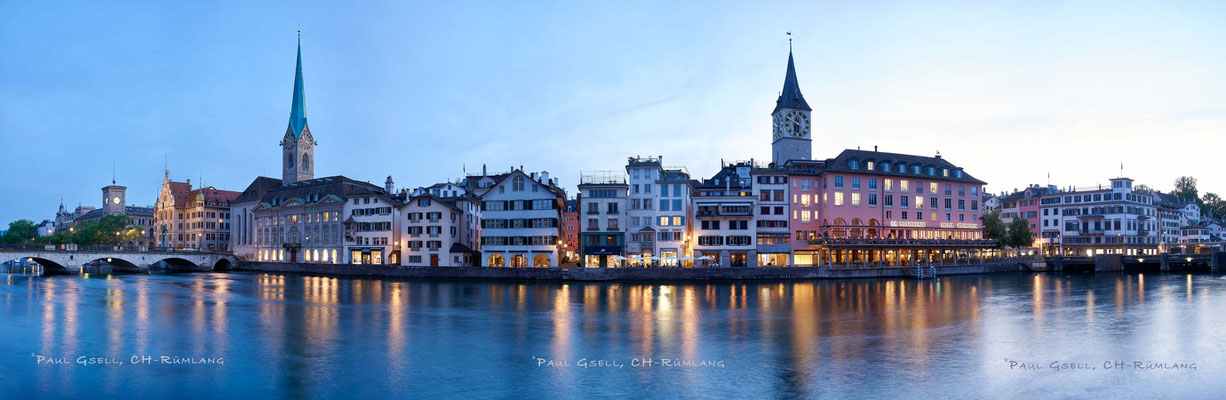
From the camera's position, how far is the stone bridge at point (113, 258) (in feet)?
282

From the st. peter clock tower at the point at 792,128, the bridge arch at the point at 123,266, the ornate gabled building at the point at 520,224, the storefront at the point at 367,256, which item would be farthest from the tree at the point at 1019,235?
the bridge arch at the point at 123,266

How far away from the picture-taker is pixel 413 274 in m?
80.4

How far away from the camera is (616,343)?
30.5m

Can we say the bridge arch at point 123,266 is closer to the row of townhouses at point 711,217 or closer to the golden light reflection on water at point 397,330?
the row of townhouses at point 711,217

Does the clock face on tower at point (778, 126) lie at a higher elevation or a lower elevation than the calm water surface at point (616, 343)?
higher

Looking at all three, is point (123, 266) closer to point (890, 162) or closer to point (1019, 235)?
point (890, 162)

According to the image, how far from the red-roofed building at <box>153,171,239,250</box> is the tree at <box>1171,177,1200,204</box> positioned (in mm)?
193244

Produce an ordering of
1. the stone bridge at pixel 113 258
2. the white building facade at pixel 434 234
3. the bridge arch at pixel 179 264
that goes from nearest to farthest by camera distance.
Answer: the white building facade at pixel 434 234, the stone bridge at pixel 113 258, the bridge arch at pixel 179 264

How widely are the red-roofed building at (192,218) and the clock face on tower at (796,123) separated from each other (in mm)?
102813

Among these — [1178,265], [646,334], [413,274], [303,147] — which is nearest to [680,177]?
[413,274]

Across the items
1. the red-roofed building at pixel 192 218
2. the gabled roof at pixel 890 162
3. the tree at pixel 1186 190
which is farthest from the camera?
the tree at pixel 1186 190

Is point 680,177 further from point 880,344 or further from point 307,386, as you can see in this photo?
point 307,386

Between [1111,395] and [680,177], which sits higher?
[680,177]

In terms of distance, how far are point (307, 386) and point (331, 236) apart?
82.0 meters
